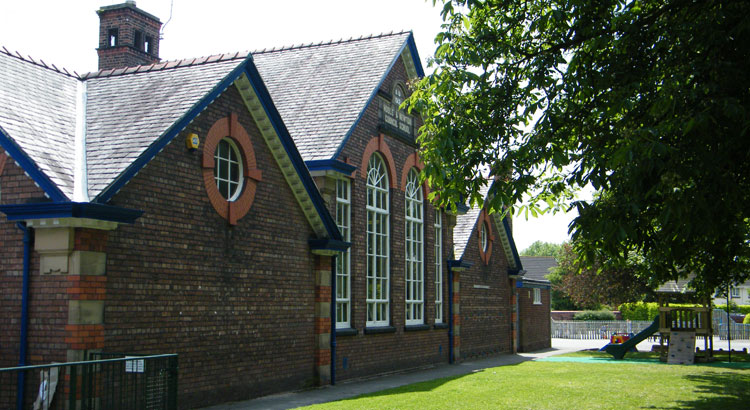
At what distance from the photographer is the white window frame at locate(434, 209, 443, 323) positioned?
23906 mm

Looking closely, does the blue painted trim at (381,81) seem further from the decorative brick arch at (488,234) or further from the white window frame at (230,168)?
the decorative brick arch at (488,234)

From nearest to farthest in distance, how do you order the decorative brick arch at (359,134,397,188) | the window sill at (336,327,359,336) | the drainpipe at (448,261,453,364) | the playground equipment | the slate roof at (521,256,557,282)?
the window sill at (336,327,359,336) → the decorative brick arch at (359,134,397,188) → the drainpipe at (448,261,453,364) → the playground equipment → the slate roof at (521,256,557,282)

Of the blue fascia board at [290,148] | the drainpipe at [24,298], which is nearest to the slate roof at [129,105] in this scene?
the blue fascia board at [290,148]

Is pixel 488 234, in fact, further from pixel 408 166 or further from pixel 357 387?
pixel 357 387

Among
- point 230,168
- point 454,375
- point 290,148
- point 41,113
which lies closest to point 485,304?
point 454,375

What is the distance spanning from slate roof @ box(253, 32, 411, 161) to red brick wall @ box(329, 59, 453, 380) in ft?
1.52

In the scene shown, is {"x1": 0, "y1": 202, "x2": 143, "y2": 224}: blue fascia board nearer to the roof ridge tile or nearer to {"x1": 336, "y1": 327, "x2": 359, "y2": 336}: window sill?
the roof ridge tile

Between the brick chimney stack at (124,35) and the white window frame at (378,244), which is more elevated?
the brick chimney stack at (124,35)

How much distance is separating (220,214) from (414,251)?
391 inches

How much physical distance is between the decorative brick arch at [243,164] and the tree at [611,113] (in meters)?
3.50

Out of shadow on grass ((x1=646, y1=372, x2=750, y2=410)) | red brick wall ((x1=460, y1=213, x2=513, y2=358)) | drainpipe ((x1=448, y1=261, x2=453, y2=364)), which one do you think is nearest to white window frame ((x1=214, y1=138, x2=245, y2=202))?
shadow on grass ((x1=646, y1=372, x2=750, y2=410))

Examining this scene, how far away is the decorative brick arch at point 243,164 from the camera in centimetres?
1319

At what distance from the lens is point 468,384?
17.4 meters

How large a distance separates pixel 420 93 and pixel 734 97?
17.9 ft
